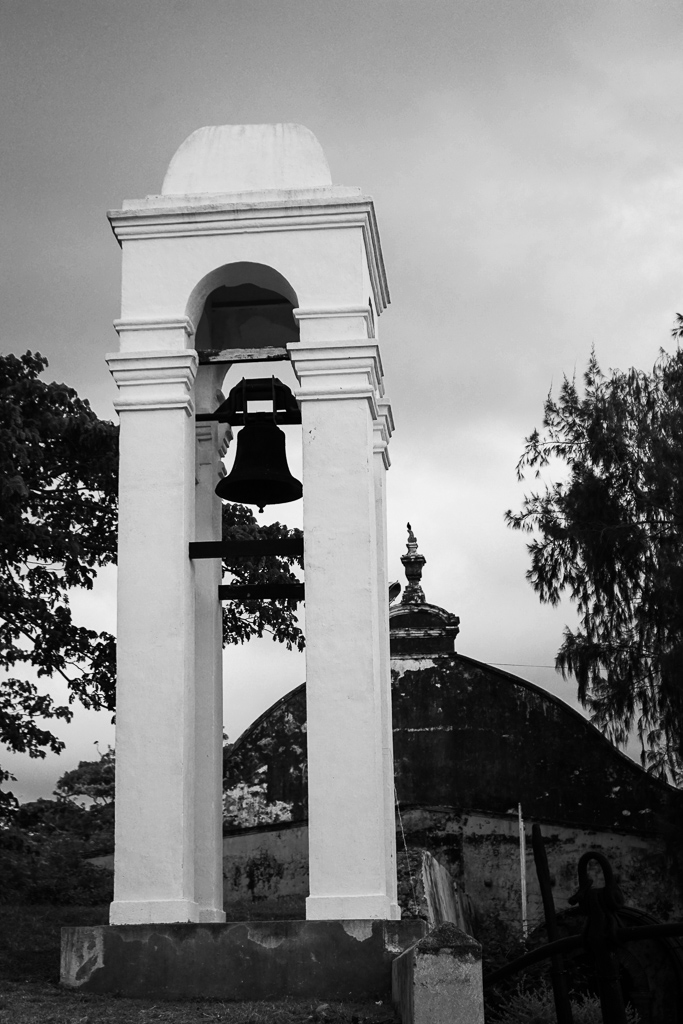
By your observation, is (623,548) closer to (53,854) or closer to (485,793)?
(485,793)

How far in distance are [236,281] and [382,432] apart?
121 centimetres

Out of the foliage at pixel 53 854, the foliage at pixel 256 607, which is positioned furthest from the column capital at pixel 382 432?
the foliage at pixel 53 854

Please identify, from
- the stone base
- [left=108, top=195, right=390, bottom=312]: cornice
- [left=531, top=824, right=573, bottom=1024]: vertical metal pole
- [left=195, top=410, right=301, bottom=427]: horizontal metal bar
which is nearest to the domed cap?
[left=108, top=195, right=390, bottom=312]: cornice

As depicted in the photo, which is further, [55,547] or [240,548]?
[55,547]

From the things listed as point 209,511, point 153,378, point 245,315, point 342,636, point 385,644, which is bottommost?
point 342,636

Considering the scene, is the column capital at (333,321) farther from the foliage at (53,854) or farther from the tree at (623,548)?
the tree at (623,548)

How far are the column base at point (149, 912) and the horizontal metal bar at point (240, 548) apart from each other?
5.45 ft

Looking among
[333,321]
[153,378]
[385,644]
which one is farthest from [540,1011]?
[153,378]

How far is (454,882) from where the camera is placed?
56.1ft

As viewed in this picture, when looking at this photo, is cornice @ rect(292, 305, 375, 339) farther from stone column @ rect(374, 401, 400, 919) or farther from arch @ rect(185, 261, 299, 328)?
stone column @ rect(374, 401, 400, 919)

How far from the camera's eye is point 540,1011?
23.5 feet

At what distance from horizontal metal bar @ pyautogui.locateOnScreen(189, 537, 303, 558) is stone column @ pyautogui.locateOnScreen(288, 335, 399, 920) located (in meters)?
0.28

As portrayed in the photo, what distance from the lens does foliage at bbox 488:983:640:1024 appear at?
6.54 metres

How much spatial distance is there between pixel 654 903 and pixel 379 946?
13227 millimetres
